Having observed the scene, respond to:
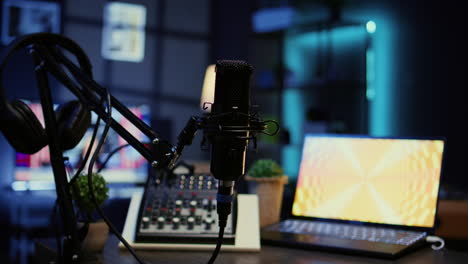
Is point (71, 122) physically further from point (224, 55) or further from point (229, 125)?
point (224, 55)

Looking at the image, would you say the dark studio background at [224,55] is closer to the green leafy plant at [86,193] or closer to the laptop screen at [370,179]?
the green leafy plant at [86,193]

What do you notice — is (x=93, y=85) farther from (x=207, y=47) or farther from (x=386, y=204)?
(x=207, y=47)

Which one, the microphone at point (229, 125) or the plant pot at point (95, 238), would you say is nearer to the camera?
the microphone at point (229, 125)

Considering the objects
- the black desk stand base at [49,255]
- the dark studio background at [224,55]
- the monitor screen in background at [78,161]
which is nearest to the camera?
the black desk stand base at [49,255]

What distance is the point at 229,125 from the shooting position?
66 cm

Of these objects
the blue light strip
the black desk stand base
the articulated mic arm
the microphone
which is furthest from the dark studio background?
the microphone

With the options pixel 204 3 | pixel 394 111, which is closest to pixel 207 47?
pixel 204 3

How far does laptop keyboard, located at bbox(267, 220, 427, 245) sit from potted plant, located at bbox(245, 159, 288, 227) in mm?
44

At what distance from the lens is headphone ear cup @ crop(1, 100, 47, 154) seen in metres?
0.77

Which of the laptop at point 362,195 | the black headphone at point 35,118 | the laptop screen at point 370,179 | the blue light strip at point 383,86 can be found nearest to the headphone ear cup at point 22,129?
the black headphone at point 35,118

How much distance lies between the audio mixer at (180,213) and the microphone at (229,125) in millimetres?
309

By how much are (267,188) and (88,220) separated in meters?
0.44

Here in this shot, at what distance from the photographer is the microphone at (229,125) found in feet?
2.17

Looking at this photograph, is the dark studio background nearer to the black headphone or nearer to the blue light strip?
the blue light strip
